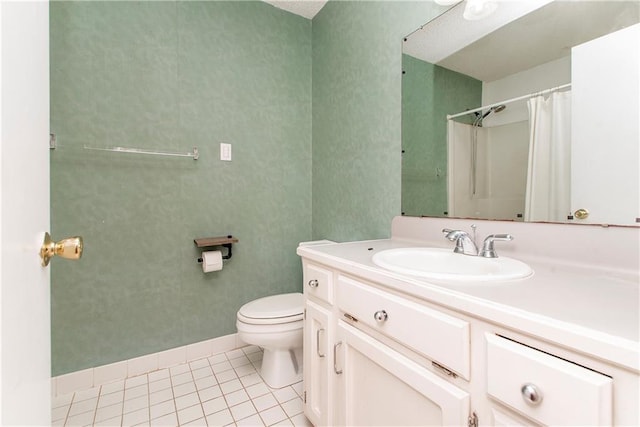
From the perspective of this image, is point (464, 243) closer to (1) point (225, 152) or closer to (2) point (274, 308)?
(2) point (274, 308)

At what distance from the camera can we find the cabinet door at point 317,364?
1.06 m

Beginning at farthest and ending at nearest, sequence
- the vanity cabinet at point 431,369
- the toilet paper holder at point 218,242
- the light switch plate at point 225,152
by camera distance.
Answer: the light switch plate at point 225,152 → the toilet paper holder at point 218,242 → the vanity cabinet at point 431,369

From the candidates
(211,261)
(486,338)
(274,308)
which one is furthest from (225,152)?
(486,338)

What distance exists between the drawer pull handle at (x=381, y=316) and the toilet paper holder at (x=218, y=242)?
4.07 feet

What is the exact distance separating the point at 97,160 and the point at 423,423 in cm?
186

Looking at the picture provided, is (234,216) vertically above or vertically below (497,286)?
above

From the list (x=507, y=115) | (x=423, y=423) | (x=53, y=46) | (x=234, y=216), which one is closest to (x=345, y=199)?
(x=234, y=216)

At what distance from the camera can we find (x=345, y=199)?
6.07 ft

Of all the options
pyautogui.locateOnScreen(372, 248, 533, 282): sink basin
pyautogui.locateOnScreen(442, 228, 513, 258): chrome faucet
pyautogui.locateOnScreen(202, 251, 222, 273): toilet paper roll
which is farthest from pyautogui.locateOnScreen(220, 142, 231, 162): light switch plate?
pyautogui.locateOnScreen(442, 228, 513, 258): chrome faucet

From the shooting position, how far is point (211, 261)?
69.4 inches

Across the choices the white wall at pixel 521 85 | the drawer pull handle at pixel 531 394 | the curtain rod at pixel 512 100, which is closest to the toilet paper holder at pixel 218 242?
the curtain rod at pixel 512 100

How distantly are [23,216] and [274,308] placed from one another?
4.23 feet

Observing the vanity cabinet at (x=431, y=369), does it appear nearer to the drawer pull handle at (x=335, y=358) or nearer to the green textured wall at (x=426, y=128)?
the drawer pull handle at (x=335, y=358)

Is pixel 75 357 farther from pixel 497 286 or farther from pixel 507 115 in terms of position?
pixel 507 115
